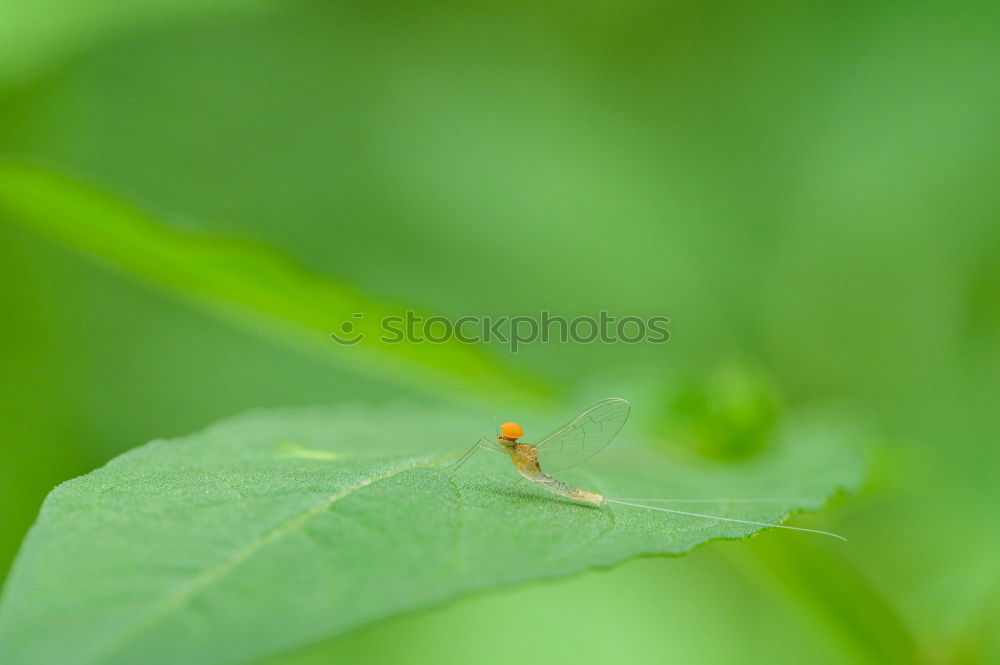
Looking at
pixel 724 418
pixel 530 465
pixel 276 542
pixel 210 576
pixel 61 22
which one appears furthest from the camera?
pixel 61 22

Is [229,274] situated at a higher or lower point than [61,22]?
lower

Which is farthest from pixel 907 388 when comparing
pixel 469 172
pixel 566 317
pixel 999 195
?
pixel 469 172

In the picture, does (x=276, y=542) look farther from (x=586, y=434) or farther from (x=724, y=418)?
(x=724, y=418)

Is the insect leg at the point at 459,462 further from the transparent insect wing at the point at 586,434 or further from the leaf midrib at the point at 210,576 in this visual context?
the leaf midrib at the point at 210,576

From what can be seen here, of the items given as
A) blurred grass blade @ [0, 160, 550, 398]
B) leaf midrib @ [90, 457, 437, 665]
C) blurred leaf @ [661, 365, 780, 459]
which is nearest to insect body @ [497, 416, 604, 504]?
leaf midrib @ [90, 457, 437, 665]

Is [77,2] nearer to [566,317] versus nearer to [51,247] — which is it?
[51,247]

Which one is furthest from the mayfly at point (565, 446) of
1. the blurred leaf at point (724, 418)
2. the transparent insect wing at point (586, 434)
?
the blurred leaf at point (724, 418)

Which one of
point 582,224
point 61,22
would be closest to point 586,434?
point 61,22
